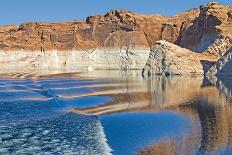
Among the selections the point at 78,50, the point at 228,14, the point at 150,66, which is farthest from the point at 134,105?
the point at 78,50

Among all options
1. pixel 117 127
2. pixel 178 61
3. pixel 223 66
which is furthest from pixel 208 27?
pixel 117 127

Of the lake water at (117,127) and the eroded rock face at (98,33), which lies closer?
the lake water at (117,127)

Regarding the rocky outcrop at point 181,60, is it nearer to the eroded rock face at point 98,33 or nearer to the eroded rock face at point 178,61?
the eroded rock face at point 178,61

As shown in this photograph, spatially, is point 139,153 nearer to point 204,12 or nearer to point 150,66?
point 150,66

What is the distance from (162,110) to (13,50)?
310 feet

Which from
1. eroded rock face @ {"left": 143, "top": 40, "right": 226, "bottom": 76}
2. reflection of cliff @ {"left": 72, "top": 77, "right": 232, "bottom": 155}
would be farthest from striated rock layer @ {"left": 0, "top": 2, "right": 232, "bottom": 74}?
reflection of cliff @ {"left": 72, "top": 77, "right": 232, "bottom": 155}

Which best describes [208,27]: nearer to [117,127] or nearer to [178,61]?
[178,61]

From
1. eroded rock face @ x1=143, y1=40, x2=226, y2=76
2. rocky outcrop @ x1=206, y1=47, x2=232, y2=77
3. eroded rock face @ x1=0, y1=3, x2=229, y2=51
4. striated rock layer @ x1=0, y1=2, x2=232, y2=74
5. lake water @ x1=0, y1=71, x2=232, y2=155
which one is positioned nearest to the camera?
lake water @ x1=0, y1=71, x2=232, y2=155

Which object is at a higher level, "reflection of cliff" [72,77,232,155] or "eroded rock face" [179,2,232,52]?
"eroded rock face" [179,2,232,52]

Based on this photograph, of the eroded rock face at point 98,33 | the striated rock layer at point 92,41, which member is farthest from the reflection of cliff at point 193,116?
the eroded rock face at point 98,33

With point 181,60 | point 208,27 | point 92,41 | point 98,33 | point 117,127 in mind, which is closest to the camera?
point 117,127

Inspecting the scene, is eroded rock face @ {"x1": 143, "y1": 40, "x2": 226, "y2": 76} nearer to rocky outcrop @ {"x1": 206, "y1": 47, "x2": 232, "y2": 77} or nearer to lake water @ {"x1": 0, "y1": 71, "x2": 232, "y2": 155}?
rocky outcrop @ {"x1": 206, "y1": 47, "x2": 232, "y2": 77}

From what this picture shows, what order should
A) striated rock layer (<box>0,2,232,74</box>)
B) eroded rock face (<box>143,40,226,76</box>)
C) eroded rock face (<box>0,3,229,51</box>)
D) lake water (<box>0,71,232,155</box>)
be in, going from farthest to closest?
eroded rock face (<box>0,3,229,51</box>), striated rock layer (<box>0,2,232,74</box>), eroded rock face (<box>143,40,226,76</box>), lake water (<box>0,71,232,155</box>)

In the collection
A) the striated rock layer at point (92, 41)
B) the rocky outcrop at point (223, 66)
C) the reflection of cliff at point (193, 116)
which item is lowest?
the reflection of cliff at point (193, 116)
